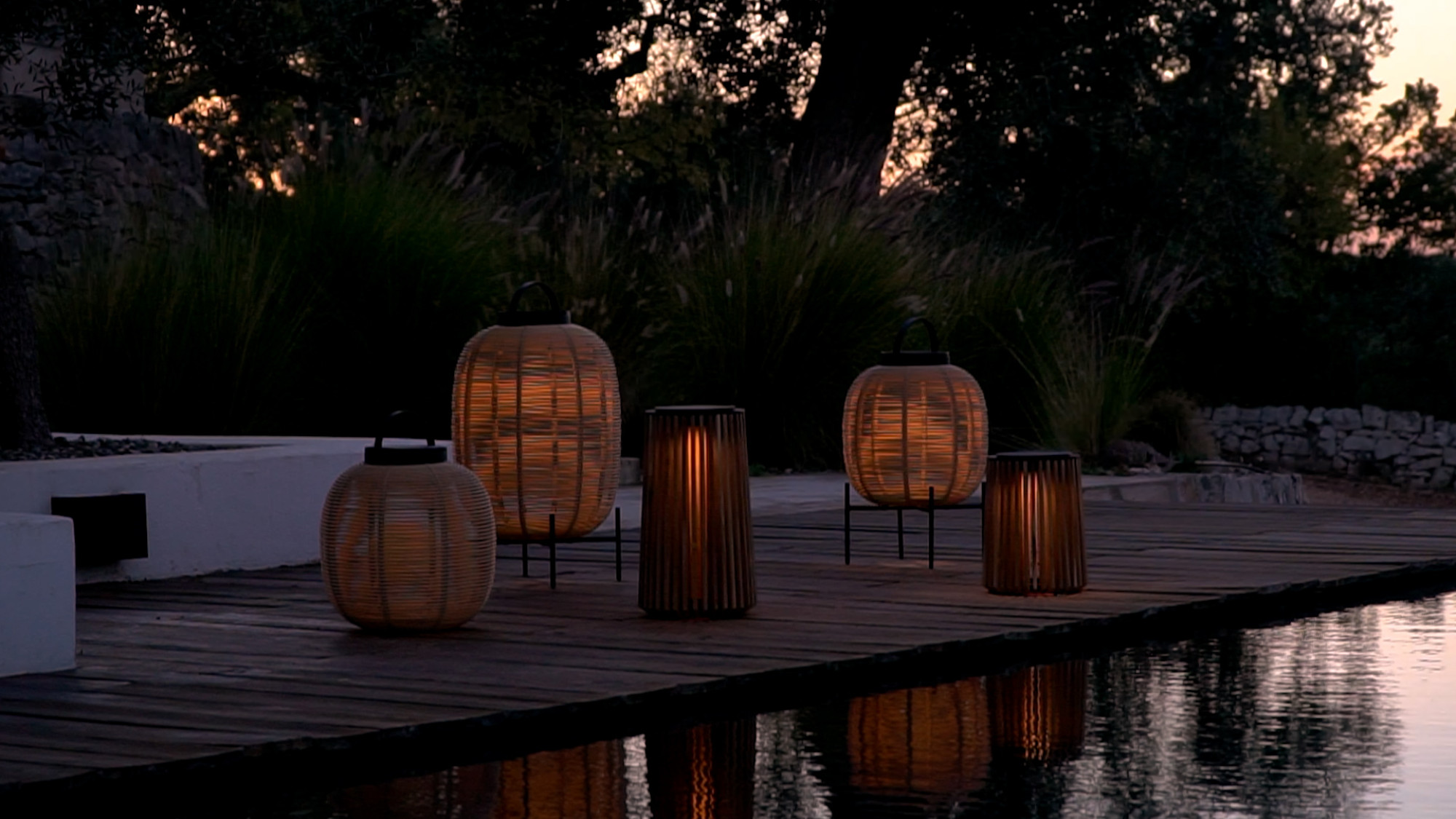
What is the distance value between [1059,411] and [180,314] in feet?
15.6

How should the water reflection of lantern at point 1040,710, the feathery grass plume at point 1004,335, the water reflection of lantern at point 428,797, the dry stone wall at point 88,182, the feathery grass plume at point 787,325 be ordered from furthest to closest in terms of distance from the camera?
the dry stone wall at point 88,182, the feathery grass plume at point 1004,335, the feathery grass plume at point 787,325, the water reflection of lantern at point 1040,710, the water reflection of lantern at point 428,797

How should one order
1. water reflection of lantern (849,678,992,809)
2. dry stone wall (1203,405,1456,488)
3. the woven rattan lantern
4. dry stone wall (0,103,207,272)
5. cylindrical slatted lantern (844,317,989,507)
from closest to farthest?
1. water reflection of lantern (849,678,992,809)
2. the woven rattan lantern
3. cylindrical slatted lantern (844,317,989,507)
4. dry stone wall (0,103,207,272)
5. dry stone wall (1203,405,1456,488)

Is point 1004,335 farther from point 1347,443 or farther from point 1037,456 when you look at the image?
point 1347,443

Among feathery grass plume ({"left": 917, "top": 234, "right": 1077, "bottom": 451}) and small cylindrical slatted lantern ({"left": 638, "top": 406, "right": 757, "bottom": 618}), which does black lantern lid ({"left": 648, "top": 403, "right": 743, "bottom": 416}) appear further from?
feathery grass plume ({"left": 917, "top": 234, "right": 1077, "bottom": 451})

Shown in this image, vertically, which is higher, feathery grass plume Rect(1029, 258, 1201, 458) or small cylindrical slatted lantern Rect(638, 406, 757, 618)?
feathery grass plume Rect(1029, 258, 1201, 458)

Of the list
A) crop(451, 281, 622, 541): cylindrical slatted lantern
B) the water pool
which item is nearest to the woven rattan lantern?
crop(451, 281, 622, 541): cylindrical slatted lantern

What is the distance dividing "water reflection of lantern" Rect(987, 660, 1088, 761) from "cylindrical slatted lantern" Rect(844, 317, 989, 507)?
1.83 metres

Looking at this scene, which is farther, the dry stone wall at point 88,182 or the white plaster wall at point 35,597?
the dry stone wall at point 88,182

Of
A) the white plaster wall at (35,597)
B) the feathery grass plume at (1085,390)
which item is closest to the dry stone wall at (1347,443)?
the feathery grass plume at (1085,390)

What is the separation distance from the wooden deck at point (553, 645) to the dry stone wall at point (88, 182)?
6256 millimetres

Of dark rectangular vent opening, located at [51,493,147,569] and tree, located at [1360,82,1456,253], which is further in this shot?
tree, located at [1360,82,1456,253]

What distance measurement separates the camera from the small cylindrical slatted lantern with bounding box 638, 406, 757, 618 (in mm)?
5562

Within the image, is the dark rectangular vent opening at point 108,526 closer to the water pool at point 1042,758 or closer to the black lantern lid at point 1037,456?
the black lantern lid at point 1037,456

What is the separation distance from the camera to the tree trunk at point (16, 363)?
279 inches
